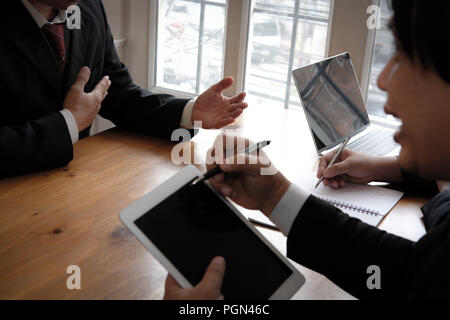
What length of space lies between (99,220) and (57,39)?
68 centimetres

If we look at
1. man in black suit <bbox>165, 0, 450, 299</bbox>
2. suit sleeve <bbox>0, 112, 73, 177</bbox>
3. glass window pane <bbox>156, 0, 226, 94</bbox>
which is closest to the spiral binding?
man in black suit <bbox>165, 0, 450, 299</bbox>

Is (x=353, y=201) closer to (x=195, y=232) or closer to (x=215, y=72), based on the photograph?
(x=195, y=232)

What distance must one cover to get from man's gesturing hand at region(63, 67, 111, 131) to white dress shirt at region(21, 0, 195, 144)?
0.9 inches

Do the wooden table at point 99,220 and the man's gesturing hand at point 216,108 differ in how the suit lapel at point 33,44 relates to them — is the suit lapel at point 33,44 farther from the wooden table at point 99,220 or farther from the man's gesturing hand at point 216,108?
the man's gesturing hand at point 216,108

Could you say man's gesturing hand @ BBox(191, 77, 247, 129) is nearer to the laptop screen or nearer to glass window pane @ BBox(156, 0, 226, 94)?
the laptop screen

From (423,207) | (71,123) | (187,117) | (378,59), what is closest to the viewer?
(423,207)

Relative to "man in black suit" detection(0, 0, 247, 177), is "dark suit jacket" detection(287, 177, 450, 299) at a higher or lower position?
lower

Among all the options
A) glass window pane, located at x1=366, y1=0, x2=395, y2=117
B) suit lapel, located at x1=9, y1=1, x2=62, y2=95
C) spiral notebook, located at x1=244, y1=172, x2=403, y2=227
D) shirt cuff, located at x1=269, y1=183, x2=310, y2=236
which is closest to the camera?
shirt cuff, located at x1=269, y1=183, x2=310, y2=236

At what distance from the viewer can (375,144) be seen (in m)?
1.62

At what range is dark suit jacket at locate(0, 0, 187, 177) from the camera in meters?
1.27

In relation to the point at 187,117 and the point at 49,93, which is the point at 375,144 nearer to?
the point at 187,117

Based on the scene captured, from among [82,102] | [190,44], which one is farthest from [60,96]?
[190,44]
